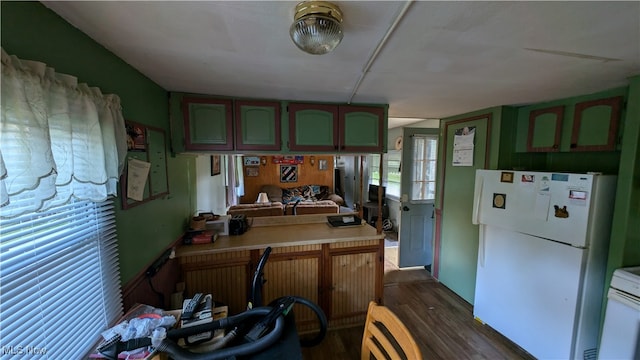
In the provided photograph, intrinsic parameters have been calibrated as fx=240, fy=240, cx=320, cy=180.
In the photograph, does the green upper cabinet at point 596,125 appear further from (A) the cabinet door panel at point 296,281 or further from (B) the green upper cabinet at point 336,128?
(A) the cabinet door panel at point 296,281

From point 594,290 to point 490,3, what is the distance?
Answer: 2118 mm

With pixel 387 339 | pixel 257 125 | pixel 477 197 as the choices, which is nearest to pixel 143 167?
pixel 257 125

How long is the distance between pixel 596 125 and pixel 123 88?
10.5 ft

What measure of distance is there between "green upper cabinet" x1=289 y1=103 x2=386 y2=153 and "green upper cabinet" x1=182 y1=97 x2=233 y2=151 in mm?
548

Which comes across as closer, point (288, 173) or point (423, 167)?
point (423, 167)

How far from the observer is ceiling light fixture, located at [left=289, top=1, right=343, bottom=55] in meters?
0.80

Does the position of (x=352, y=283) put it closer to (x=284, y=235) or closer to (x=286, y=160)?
(x=284, y=235)

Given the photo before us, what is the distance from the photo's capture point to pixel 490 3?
2.63ft

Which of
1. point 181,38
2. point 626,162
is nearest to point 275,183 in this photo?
point 181,38

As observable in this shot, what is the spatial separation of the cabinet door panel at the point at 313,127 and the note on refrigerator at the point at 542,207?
167 cm

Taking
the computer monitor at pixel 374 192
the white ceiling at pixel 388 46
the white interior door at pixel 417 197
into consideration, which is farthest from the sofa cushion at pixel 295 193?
the white ceiling at pixel 388 46

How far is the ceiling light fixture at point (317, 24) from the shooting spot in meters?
0.80

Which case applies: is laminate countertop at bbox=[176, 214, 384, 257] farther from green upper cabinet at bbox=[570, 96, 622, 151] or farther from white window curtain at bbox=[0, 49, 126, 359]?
green upper cabinet at bbox=[570, 96, 622, 151]

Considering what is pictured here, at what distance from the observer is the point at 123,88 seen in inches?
51.6
